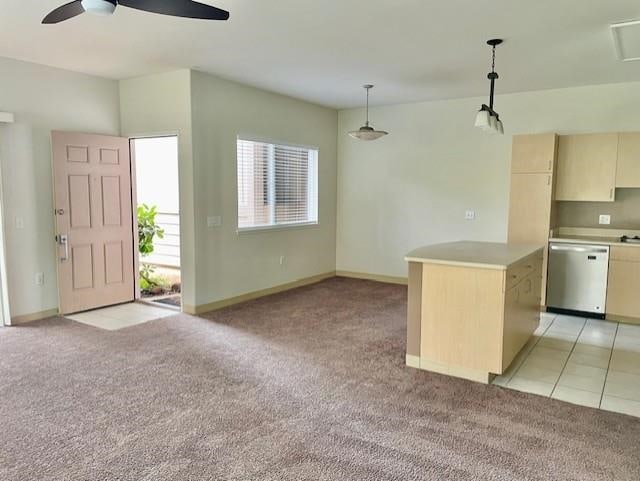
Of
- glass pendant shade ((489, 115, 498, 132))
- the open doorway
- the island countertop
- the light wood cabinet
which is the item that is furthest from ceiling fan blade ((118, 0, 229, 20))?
the open doorway

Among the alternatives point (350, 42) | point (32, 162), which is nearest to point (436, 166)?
point (350, 42)

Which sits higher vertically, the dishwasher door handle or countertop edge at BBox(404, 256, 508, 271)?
countertop edge at BBox(404, 256, 508, 271)

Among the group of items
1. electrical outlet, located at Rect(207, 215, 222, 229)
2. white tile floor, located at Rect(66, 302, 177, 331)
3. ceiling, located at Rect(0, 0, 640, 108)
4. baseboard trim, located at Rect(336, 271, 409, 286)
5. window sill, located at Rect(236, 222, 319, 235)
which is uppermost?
ceiling, located at Rect(0, 0, 640, 108)

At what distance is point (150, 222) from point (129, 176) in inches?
41.5

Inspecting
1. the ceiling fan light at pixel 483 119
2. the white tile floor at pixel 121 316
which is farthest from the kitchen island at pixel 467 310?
the white tile floor at pixel 121 316

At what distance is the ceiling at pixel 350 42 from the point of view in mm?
3281

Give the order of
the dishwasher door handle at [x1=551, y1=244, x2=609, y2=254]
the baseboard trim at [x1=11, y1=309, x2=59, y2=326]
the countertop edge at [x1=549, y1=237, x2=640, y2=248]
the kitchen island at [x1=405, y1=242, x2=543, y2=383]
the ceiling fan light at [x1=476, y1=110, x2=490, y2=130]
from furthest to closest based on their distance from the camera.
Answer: the dishwasher door handle at [x1=551, y1=244, x2=609, y2=254] < the countertop edge at [x1=549, y1=237, x2=640, y2=248] < the baseboard trim at [x1=11, y1=309, x2=59, y2=326] < the ceiling fan light at [x1=476, y1=110, x2=490, y2=130] < the kitchen island at [x1=405, y1=242, x2=543, y2=383]

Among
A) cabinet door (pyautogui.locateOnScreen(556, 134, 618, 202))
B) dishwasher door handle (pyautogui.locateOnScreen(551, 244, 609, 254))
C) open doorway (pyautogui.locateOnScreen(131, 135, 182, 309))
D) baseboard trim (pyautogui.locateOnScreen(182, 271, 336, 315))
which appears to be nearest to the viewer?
dishwasher door handle (pyautogui.locateOnScreen(551, 244, 609, 254))

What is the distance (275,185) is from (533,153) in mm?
3427

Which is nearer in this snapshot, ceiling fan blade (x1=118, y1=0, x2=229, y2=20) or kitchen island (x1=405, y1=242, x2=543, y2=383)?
ceiling fan blade (x1=118, y1=0, x2=229, y2=20)

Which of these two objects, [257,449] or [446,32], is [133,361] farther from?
[446,32]

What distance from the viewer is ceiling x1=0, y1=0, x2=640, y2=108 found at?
10.8 ft

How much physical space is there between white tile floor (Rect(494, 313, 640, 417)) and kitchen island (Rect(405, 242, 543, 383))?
0.23 meters

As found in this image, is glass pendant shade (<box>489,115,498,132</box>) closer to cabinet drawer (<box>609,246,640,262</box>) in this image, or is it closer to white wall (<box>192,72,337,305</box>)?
cabinet drawer (<box>609,246,640,262</box>)
